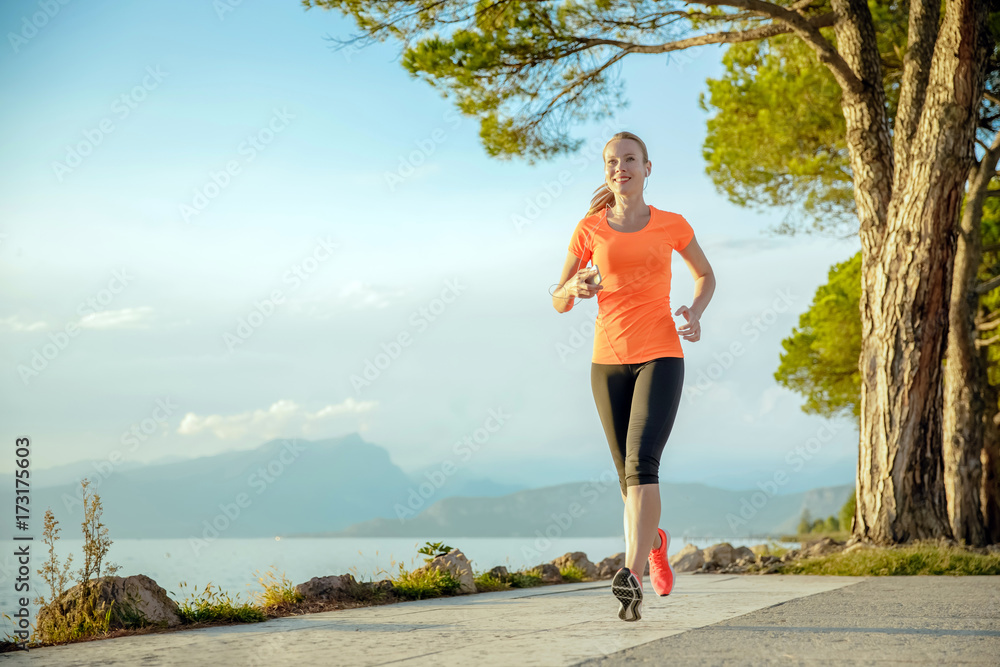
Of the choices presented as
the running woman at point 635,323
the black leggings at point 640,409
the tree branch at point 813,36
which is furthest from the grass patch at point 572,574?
the tree branch at point 813,36

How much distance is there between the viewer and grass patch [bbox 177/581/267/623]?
406 cm

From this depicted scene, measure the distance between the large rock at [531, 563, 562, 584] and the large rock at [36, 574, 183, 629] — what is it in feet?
11.2

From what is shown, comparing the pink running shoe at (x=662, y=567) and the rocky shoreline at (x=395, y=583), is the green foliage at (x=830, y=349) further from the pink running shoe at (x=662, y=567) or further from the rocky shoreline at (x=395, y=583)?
the pink running shoe at (x=662, y=567)

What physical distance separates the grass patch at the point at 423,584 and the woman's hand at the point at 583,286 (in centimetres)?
255

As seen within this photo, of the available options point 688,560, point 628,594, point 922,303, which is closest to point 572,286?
point 628,594

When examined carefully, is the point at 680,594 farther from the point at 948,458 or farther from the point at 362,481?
the point at 362,481

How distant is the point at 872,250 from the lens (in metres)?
8.21

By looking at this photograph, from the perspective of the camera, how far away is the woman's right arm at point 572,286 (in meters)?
3.51

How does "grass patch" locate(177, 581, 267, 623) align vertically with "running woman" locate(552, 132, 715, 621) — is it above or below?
below

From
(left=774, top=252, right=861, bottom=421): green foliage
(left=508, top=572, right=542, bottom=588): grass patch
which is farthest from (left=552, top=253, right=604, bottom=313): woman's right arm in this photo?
(left=774, top=252, right=861, bottom=421): green foliage

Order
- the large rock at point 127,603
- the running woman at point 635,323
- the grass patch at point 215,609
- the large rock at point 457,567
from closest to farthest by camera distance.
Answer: the running woman at point 635,323 → the large rock at point 127,603 → the grass patch at point 215,609 → the large rock at point 457,567

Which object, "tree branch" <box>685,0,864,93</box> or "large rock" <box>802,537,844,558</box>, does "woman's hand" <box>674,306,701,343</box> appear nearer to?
"large rock" <box>802,537,844,558</box>

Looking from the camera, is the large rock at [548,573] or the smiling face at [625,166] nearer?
the smiling face at [625,166]

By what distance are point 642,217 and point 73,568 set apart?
3.04m
